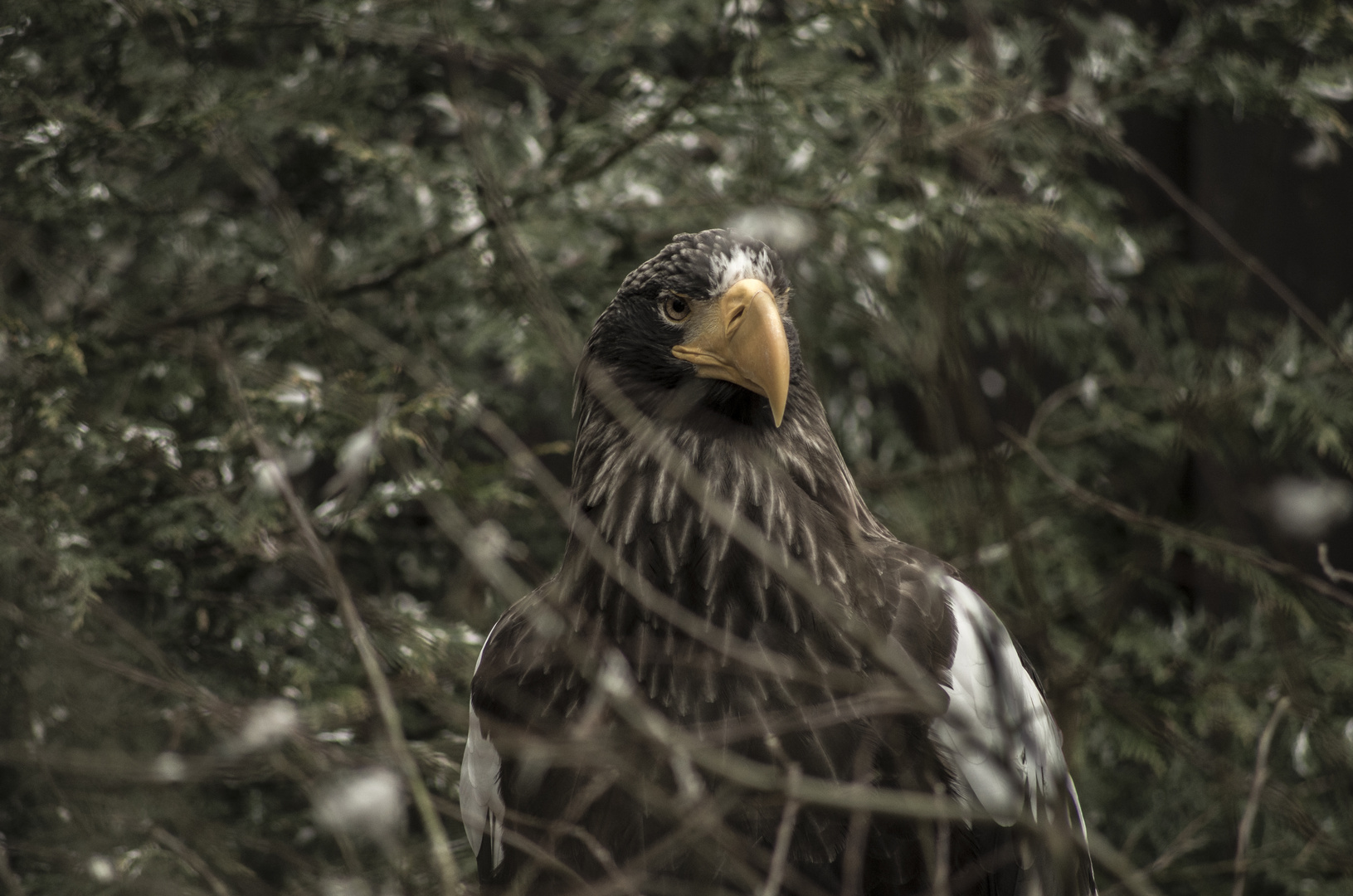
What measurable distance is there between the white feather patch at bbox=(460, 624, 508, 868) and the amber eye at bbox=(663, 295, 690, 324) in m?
0.66

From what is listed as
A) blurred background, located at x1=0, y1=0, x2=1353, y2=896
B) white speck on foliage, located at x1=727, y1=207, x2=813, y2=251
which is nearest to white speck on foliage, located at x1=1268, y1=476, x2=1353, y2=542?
blurred background, located at x1=0, y1=0, x2=1353, y2=896

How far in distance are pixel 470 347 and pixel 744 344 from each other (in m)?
1.04

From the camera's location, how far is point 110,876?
1646mm

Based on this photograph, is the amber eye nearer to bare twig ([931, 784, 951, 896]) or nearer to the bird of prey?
the bird of prey

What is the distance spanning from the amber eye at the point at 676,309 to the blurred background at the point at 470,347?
0.28 m

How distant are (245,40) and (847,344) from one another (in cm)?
176

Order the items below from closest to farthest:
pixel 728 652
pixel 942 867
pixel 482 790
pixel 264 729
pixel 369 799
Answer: pixel 942 867, pixel 264 729, pixel 728 652, pixel 369 799, pixel 482 790

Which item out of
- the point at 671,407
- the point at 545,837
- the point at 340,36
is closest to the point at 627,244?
the point at 340,36

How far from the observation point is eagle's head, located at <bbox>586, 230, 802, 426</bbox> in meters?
1.63

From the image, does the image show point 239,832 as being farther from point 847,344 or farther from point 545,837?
point 847,344

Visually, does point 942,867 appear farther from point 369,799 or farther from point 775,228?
point 775,228

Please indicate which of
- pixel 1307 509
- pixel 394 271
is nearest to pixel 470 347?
pixel 394 271

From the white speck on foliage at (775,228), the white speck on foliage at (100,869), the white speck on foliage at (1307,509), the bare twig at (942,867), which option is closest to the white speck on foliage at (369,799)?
the white speck on foliage at (100,869)

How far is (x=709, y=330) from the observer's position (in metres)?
1.73
